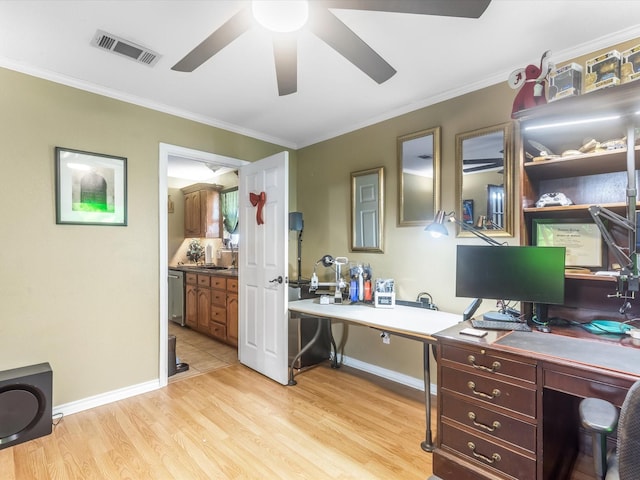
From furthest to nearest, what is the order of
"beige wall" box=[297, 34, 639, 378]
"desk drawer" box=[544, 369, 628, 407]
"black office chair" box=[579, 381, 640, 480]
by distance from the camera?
"beige wall" box=[297, 34, 639, 378], "desk drawer" box=[544, 369, 628, 407], "black office chair" box=[579, 381, 640, 480]

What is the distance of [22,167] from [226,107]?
5.20 ft

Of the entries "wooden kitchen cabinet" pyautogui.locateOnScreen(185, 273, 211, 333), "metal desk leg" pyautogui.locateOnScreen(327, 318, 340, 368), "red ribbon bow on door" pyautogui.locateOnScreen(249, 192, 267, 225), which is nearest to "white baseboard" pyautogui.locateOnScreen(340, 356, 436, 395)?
"metal desk leg" pyautogui.locateOnScreen(327, 318, 340, 368)

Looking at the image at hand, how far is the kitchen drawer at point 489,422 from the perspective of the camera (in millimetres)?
1485

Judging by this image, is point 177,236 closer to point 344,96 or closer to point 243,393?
point 243,393

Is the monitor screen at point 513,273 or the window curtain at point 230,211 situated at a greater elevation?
the window curtain at point 230,211

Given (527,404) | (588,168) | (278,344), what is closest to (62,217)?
(278,344)

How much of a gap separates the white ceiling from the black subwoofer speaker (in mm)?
2072

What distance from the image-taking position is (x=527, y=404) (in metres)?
1.49

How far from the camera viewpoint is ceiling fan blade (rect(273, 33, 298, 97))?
1.65 m

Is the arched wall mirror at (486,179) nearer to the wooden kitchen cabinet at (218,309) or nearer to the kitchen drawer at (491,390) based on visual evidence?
the kitchen drawer at (491,390)

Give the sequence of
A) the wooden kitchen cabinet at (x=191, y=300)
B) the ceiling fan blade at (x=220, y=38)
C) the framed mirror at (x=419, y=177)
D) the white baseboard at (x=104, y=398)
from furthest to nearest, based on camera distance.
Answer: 1. the wooden kitchen cabinet at (x=191, y=300)
2. the framed mirror at (x=419, y=177)
3. the white baseboard at (x=104, y=398)
4. the ceiling fan blade at (x=220, y=38)

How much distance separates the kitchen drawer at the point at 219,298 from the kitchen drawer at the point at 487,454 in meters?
3.06

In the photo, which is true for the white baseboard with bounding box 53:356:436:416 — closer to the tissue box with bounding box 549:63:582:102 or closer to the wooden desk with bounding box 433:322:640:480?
the wooden desk with bounding box 433:322:640:480

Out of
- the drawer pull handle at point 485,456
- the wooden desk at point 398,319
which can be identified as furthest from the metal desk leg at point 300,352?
the drawer pull handle at point 485,456
